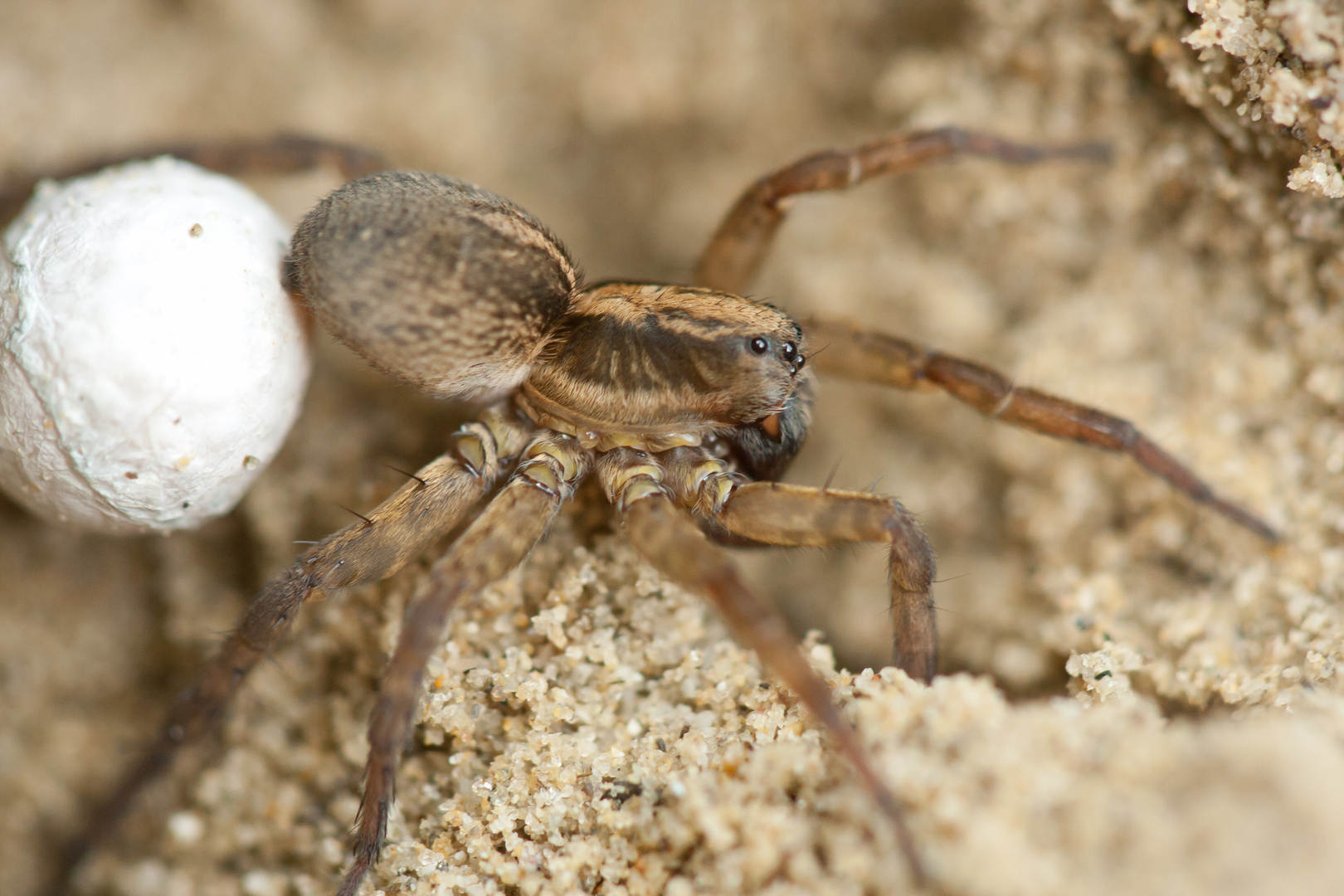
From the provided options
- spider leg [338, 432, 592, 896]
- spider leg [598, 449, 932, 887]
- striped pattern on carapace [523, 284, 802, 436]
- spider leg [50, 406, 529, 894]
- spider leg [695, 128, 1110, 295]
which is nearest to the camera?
spider leg [598, 449, 932, 887]

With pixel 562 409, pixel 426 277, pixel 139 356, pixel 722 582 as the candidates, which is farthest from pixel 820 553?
pixel 139 356

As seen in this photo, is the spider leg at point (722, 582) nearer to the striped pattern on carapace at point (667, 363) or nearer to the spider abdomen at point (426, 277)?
the striped pattern on carapace at point (667, 363)

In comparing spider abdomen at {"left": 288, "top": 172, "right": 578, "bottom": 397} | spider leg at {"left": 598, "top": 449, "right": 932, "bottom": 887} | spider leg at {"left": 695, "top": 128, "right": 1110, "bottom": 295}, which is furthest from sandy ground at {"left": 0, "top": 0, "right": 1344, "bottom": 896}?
spider abdomen at {"left": 288, "top": 172, "right": 578, "bottom": 397}

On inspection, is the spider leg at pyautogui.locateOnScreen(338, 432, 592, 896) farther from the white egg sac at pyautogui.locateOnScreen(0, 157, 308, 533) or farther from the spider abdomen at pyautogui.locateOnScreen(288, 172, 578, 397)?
the white egg sac at pyautogui.locateOnScreen(0, 157, 308, 533)

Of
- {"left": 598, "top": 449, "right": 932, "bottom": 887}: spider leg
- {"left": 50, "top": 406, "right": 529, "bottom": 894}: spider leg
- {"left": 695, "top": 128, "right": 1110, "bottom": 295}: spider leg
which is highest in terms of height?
{"left": 695, "top": 128, "right": 1110, "bottom": 295}: spider leg

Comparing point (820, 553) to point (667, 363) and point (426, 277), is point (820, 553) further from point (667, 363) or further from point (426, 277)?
point (426, 277)

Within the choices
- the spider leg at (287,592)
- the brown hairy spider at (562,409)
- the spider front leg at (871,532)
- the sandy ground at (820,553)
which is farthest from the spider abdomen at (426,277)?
the spider front leg at (871,532)
